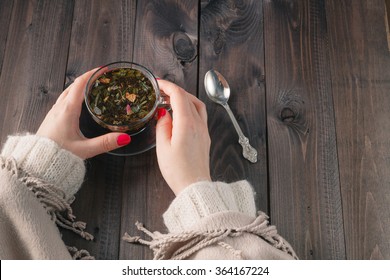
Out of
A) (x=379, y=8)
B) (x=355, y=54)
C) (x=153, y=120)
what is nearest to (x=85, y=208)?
(x=153, y=120)

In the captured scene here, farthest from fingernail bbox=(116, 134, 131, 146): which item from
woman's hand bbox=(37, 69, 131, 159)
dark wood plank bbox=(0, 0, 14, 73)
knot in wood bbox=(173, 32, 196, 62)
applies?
dark wood plank bbox=(0, 0, 14, 73)

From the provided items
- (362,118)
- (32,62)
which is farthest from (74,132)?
(362,118)

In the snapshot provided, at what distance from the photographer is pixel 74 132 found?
36.8 inches

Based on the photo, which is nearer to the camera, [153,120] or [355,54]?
[153,120]

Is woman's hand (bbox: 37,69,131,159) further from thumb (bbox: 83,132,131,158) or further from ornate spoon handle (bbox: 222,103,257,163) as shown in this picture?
ornate spoon handle (bbox: 222,103,257,163)

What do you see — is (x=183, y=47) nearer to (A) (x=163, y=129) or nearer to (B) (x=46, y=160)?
(A) (x=163, y=129)

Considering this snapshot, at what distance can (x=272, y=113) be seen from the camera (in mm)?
1065

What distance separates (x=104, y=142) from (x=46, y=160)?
12 centimetres

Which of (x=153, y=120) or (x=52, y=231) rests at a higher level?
(x=153, y=120)

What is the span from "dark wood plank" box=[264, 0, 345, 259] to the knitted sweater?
89 millimetres

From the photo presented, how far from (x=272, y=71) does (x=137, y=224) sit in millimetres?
484

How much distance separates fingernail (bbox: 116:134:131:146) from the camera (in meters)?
0.93
